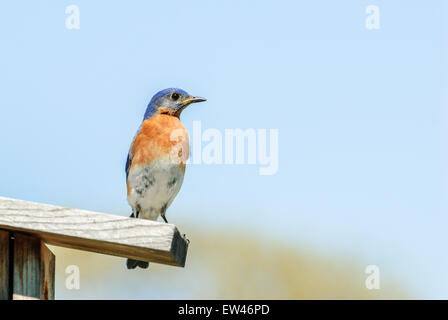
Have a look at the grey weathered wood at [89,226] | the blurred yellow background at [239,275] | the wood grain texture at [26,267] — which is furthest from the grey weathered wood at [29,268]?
the blurred yellow background at [239,275]

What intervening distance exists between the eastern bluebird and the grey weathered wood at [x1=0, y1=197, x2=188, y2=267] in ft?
9.45

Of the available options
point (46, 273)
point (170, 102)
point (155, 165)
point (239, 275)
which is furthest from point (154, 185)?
point (239, 275)

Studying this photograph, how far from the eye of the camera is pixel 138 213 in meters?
7.93

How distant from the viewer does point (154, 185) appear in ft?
24.6

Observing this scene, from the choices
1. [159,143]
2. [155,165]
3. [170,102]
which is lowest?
[155,165]

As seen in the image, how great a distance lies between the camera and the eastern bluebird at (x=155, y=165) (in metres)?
7.45

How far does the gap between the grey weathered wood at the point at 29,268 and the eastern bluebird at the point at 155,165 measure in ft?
8.34

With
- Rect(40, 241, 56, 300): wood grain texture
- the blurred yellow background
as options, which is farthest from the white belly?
the blurred yellow background

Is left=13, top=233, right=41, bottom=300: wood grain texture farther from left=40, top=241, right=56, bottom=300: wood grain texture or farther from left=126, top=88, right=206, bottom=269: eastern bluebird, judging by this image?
left=126, top=88, right=206, bottom=269: eastern bluebird

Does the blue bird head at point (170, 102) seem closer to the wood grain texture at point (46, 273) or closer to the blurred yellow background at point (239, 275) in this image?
the wood grain texture at point (46, 273)

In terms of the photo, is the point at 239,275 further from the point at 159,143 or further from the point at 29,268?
the point at 29,268

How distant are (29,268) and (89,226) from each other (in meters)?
0.52

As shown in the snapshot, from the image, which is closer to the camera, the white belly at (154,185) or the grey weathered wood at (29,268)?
the grey weathered wood at (29,268)
